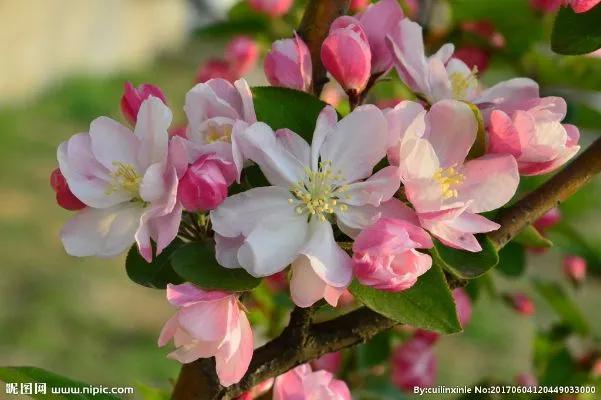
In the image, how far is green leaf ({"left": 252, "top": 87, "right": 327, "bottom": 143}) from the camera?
20.1 inches

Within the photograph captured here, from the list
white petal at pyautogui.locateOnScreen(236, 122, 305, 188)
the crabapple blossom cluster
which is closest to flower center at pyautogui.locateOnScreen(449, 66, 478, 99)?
the crabapple blossom cluster

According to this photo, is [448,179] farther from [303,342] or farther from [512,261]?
[512,261]

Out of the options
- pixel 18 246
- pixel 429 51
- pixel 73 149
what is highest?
pixel 73 149

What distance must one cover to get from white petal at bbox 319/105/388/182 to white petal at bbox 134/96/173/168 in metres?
0.09

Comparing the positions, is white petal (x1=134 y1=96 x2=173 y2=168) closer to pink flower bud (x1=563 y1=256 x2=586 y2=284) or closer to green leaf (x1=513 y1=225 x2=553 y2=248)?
green leaf (x1=513 y1=225 x2=553 y2=248)

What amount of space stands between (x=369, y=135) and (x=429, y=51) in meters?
0.52

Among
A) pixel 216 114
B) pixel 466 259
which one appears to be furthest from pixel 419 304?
pixel 216 114

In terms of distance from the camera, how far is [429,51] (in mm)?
971

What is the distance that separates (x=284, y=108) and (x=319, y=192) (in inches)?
2.2

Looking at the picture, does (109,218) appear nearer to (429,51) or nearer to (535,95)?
(535,95)

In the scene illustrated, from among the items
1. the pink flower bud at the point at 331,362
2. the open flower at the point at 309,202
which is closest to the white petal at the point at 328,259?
the open flower at the point at 309,202

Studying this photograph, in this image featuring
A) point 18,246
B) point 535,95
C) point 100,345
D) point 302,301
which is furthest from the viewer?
point 18,246

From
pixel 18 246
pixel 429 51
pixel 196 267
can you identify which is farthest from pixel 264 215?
pixel 18 246

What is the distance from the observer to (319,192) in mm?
492
